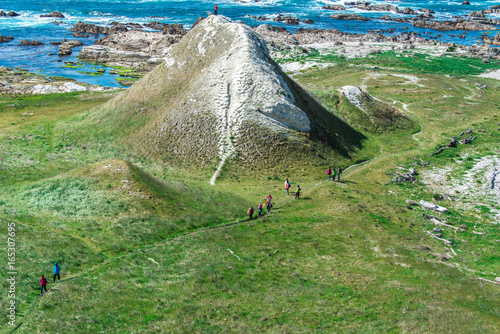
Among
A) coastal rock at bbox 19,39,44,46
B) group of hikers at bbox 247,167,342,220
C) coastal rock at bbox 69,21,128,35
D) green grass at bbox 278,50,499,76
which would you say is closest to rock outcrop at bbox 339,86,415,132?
group of hikers at bbox 247,167,342,220

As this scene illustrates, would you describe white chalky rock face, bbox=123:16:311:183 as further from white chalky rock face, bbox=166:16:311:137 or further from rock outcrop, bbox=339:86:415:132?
rock outcrop, bbox=339:86:415:132

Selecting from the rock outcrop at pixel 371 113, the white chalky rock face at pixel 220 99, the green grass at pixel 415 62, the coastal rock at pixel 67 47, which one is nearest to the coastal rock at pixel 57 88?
the white chalky rock face at pixel 220 99

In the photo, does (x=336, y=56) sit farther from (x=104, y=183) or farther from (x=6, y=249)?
(x=6, y=249)

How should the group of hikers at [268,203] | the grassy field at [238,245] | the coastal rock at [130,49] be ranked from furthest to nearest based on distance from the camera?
the coastal rock at [130,49], the group of hikers at [268,203], the grassy field at [238,245]

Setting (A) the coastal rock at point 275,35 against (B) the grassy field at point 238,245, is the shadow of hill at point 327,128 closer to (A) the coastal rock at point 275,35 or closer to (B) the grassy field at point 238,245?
(B) the grassy field at point 238,245

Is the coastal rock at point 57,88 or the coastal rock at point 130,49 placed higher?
the coastal rock at point 130,49

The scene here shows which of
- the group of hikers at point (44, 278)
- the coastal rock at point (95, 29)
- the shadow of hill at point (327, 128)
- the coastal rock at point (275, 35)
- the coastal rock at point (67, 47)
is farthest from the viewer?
the coastal rock at point (95, 29)

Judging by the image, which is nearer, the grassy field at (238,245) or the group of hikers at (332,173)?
the grassy field at (238,245)

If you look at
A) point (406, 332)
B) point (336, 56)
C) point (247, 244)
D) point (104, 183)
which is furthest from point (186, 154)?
point (336, 56)
